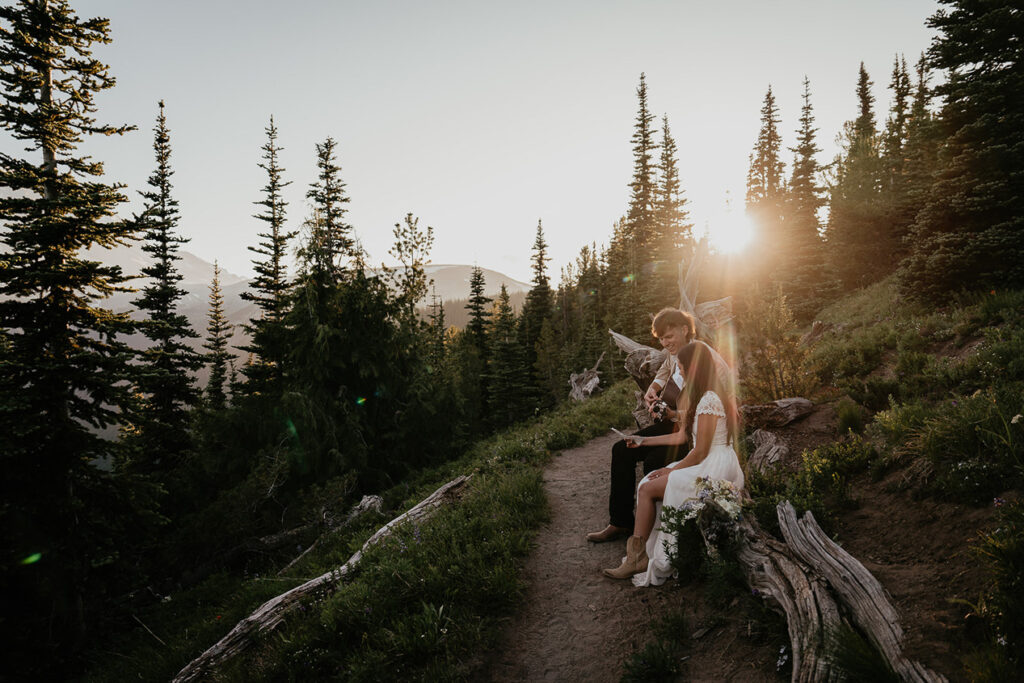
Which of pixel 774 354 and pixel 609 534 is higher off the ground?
pixel 774 354

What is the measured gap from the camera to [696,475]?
423cm

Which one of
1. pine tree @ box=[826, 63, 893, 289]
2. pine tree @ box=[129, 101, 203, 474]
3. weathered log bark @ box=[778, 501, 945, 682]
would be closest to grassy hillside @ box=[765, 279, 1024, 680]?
weathered log bark @ box=[778, 501, 945, 682]

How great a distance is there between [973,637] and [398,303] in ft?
50.7

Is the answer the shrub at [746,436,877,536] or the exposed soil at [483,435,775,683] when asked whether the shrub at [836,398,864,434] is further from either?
the exposed soil at [483,435,775,683]

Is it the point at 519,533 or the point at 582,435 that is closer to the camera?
the point at 519,533

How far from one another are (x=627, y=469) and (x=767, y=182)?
40209mm

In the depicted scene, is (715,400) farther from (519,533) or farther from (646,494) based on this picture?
(519,533)

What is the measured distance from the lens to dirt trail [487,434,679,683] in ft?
12.2

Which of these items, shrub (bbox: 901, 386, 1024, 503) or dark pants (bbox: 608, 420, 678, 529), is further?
dark pants (bbox: 608, 420, 678, 529)

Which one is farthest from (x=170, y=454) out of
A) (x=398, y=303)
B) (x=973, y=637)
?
(x=973, y=637)

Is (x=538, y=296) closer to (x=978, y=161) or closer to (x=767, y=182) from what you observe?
(x=767, y=182)

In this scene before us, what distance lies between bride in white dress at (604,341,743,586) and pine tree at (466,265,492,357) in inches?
1235

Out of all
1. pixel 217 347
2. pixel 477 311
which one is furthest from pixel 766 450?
pixel 217 347

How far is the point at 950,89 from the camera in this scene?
38.4 feet
